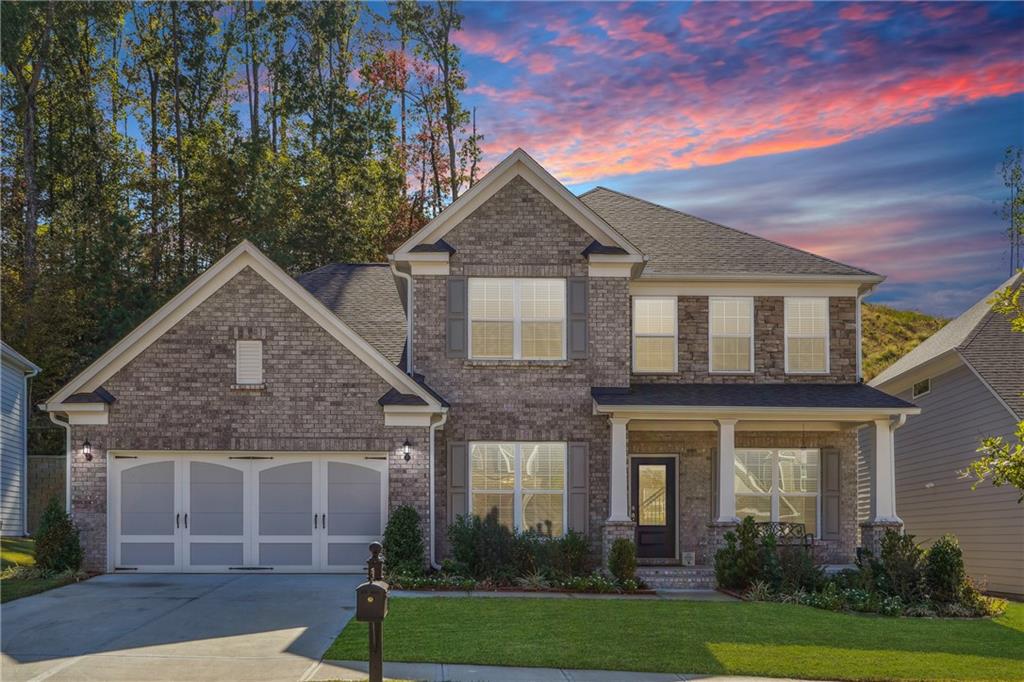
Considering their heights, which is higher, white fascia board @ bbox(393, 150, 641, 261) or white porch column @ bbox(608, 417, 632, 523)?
white fascia board @ bbox(393, 150, 641, 261)

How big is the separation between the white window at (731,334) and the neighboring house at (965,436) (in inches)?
119

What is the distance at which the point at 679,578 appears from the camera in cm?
1867

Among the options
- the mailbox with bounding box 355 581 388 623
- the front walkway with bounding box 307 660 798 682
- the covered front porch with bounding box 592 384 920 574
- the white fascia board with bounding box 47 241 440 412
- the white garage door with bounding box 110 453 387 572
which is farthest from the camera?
the covered front porch with bounding box 592 384 920 574

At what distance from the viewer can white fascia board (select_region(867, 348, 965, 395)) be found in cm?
2177

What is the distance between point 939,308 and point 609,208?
2924 cm

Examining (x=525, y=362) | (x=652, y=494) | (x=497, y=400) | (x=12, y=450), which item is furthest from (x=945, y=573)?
(x=12, y=450)

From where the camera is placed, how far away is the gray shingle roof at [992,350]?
66.5 ft

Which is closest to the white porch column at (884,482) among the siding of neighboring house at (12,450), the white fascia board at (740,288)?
the white fascia board at (740,288)

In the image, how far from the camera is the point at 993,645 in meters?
13.4

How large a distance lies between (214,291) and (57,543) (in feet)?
16.3

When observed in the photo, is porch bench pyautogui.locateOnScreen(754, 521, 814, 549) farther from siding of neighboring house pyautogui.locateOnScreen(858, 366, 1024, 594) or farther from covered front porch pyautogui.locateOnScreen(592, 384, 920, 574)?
siding of neighboring house pyautogui.locateOnScreen(858, 366, 1024, 594)

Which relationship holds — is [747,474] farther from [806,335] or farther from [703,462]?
[806,335]

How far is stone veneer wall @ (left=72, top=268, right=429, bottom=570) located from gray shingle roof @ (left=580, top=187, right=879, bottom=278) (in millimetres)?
6092

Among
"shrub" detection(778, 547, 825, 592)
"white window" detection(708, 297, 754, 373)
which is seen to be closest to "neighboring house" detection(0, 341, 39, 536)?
"white window" detection(708, 297, 754, 373)
